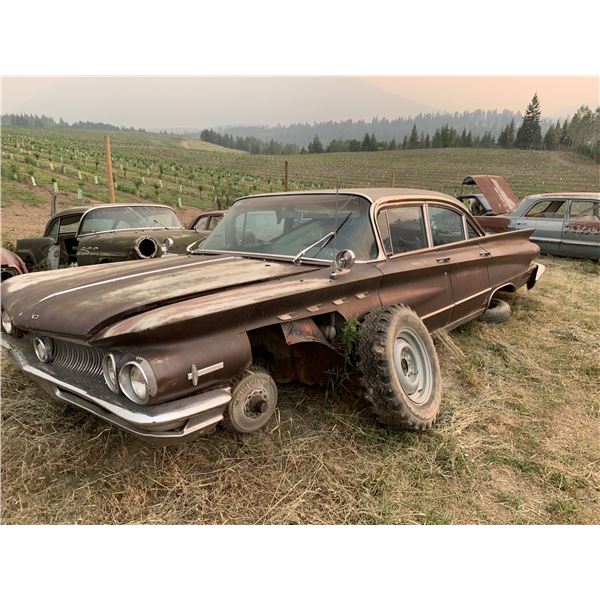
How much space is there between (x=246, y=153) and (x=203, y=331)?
134ft

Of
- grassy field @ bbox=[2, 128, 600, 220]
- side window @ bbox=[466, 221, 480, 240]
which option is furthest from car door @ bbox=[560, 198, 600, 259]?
side window @ bbox=[466, 221, 480, 240]

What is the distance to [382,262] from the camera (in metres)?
3.31

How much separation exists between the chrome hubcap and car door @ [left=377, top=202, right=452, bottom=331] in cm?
32

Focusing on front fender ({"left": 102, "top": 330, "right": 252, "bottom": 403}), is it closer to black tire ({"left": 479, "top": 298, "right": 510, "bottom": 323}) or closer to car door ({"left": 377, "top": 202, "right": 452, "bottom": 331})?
car door ({"left": 377, "top": 202, "right": 452, "bottom": 331})

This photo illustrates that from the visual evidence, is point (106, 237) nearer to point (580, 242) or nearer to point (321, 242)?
point (321, 242)

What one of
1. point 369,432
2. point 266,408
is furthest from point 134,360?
point 369,432

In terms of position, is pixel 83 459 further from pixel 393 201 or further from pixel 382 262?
pixel 393 201

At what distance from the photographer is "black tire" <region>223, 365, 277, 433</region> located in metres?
2.36

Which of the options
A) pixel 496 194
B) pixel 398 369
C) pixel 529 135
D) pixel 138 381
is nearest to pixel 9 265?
pixel 138 381

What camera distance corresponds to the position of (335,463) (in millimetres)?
2615

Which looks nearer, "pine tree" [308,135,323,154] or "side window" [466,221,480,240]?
"side window" [466,221,480,240]

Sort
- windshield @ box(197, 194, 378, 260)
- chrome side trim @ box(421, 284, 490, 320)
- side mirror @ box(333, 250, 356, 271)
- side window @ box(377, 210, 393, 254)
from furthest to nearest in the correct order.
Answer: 1. chrome side trim @ box(421, 284, 490, 320)
2. side window @ box(377, 210, 393, 254)
3. windshield @ box(197, 194, 378, 260)
4. side mirror @ box(333, 250, 356, 271)

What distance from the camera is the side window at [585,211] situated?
8.84m

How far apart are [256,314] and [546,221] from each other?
9.09 meters
